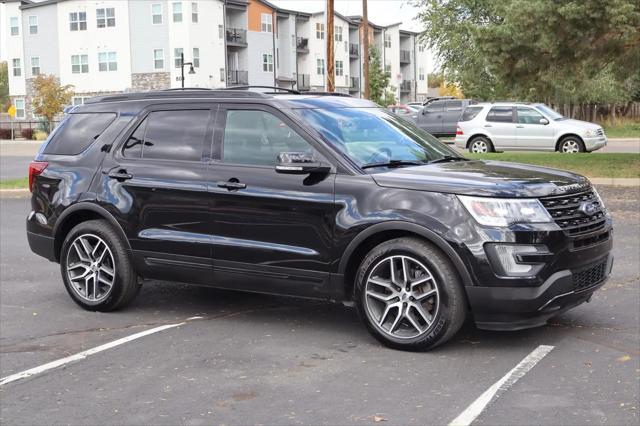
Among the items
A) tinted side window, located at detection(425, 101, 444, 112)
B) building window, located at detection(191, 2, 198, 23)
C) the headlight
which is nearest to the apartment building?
building window, located at detection(191, 2, 198, 23)

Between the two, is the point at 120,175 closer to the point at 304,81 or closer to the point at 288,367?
the point at 288,367

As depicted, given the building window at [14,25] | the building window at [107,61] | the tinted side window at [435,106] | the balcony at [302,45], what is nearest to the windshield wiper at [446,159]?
the tinted side window at [435,106]

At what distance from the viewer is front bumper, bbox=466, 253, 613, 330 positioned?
18.0ft

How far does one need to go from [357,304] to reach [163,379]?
1462 mm

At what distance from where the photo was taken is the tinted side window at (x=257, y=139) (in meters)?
6.35

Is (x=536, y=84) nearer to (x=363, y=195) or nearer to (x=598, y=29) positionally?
(x=598, y=29)

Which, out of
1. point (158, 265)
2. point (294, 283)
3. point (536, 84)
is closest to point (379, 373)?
point (294, 283)

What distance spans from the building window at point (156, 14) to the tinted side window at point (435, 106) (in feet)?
108

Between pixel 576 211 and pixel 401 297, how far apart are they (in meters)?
1.33

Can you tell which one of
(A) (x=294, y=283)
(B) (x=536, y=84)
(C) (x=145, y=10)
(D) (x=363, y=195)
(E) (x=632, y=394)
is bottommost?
(E) (x=632, y=394)

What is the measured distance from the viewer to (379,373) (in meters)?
5.39

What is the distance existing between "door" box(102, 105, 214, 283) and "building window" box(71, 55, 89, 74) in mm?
62829

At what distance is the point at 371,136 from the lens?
256 inches

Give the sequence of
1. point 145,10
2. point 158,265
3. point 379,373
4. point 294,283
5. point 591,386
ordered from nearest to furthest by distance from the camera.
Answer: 1. point 591,386
2. point 379,373
3. point 294,283
4. point 158,265
5. point 145,10
